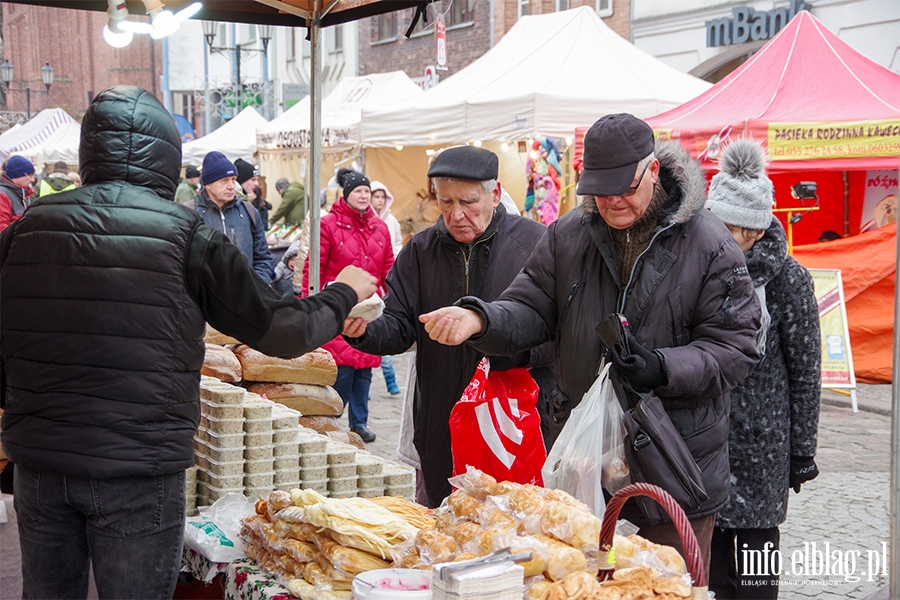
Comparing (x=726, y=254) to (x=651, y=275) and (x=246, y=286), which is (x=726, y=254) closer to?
(x=651, y=275)

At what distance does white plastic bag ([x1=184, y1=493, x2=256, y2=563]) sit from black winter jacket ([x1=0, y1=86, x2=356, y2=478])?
0.83 meters

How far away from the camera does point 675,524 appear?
194cm

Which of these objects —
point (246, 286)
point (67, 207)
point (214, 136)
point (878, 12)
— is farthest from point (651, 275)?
point (214, 136)

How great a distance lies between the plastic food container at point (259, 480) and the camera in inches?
146

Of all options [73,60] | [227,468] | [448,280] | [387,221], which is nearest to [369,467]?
[227,468]

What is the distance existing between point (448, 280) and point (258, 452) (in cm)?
102

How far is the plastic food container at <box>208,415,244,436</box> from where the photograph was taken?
369 centimetres

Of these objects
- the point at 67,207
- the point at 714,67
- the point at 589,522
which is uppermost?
the point at 714,67

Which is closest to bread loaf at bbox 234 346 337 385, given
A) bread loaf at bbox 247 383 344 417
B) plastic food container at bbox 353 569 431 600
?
bread loaf at bbox 247 383 344 417

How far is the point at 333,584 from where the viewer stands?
100 inches

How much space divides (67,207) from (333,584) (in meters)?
1.21

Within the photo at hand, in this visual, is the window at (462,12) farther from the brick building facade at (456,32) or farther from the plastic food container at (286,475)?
the plastic food container at (286,475)

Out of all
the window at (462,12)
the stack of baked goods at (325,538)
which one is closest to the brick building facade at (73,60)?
the window at (462,12)

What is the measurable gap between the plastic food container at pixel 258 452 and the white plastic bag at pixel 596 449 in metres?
1.43
